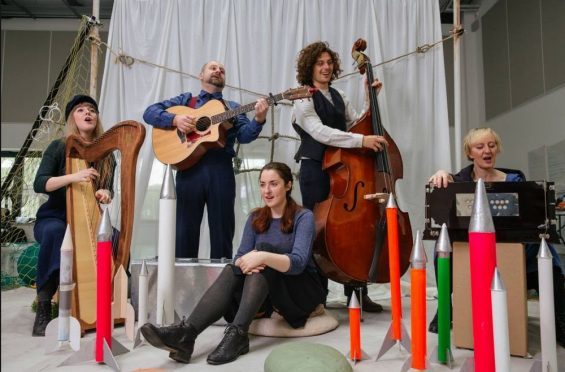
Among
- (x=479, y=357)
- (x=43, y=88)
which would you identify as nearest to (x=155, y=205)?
(x=479, y=357)

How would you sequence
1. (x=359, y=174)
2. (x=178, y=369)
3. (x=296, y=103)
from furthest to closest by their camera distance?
1. (x=296, y=103)
2. (x=359, y=174)
3. (x=178, y=369)

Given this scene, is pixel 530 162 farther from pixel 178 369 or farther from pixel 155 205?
pixel 178 369

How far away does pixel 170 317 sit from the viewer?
3.09 feet

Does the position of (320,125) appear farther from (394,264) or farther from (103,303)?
(103,303)

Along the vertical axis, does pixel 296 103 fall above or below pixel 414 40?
below

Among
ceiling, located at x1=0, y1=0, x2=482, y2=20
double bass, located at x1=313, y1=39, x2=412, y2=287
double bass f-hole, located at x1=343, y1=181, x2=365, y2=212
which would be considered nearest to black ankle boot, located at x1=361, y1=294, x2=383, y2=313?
double bass, located at x1=313, y1=39, x2=412, y2=287

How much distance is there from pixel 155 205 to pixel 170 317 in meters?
2.29

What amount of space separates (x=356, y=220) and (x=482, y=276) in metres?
1.31

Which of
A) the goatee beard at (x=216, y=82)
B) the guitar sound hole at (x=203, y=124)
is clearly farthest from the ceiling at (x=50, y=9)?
the guitar sound hole at (x=203, y=124)

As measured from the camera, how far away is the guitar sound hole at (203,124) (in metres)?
2.27

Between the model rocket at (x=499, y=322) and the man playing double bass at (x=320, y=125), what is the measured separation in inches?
56.9

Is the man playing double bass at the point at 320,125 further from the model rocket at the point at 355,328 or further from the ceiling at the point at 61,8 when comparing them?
the ceiling at the point at 61,8

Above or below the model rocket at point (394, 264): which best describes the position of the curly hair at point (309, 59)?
above

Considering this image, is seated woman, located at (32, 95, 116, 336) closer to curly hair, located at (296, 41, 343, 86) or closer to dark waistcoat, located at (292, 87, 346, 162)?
dark waistcoat, located at (292, 87, 346, 162)
